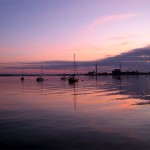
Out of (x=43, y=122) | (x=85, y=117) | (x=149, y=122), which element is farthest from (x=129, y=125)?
(x=43, y=122)

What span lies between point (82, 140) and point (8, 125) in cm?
716

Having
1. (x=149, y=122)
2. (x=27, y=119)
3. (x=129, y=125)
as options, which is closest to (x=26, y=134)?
(x=27, y=119)

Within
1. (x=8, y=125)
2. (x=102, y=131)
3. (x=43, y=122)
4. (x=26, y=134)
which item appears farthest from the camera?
(x=43, y=122)

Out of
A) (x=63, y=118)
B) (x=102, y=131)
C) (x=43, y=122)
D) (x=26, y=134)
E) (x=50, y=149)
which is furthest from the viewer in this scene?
(x=63, y=118)

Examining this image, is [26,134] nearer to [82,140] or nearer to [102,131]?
[82,140]

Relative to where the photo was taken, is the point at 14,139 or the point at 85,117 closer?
the point at 14,139

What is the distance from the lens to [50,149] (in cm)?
1432

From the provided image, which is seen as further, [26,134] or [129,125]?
[129,125]

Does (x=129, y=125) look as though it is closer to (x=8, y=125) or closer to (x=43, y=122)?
(x=43, y=122)

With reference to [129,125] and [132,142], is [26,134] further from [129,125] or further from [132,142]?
[129,125]

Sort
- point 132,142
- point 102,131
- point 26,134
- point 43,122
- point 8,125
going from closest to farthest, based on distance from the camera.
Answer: point 132,142, point 26,134, point 102,131, point 8,125, point 43,122

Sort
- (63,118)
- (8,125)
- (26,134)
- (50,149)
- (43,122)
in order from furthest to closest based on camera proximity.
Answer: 1. (63,118)
2. (43,122)
3. (8,125)
4. (26,134)
5. (50,149)

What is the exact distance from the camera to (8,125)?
20734 mm

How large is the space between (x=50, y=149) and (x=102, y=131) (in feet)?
18.0
